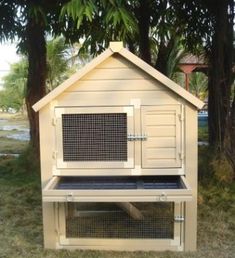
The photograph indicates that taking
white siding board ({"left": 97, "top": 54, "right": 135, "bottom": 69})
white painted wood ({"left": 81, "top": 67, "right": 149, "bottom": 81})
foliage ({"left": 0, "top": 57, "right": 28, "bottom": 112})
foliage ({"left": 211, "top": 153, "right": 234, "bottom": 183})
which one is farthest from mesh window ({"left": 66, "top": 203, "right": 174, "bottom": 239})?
foliage ({"left": 0, "top": 57, "right": 28, "bottom": 112})

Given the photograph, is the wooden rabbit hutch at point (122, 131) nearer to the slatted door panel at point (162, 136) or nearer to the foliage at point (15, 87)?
the slatted door panel at point (162, 136)

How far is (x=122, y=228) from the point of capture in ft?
13.4

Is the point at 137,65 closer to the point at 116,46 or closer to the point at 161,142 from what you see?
the point at 116,46

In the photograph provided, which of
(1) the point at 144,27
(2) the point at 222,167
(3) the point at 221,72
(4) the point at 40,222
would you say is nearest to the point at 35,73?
(1) the point at 144,27

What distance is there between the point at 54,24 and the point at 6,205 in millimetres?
3019

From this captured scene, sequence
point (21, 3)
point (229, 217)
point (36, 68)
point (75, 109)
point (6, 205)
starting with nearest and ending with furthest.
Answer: point (75, 109) < point (229, 217) < point (6, 205) < point (21, 3) < point (36, 68)

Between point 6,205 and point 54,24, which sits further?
point 54,24

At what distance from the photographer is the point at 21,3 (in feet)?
A: 21.7

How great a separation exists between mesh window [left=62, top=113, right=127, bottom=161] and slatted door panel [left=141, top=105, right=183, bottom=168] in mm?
201

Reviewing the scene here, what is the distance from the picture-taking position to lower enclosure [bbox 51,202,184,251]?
156 inches

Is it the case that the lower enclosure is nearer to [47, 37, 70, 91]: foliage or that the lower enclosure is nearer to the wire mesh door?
the wire mesh door

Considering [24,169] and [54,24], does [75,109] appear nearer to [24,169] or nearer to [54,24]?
[54,24]

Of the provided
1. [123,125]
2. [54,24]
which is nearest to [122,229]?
[123,125]

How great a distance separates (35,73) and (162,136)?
4.44m
